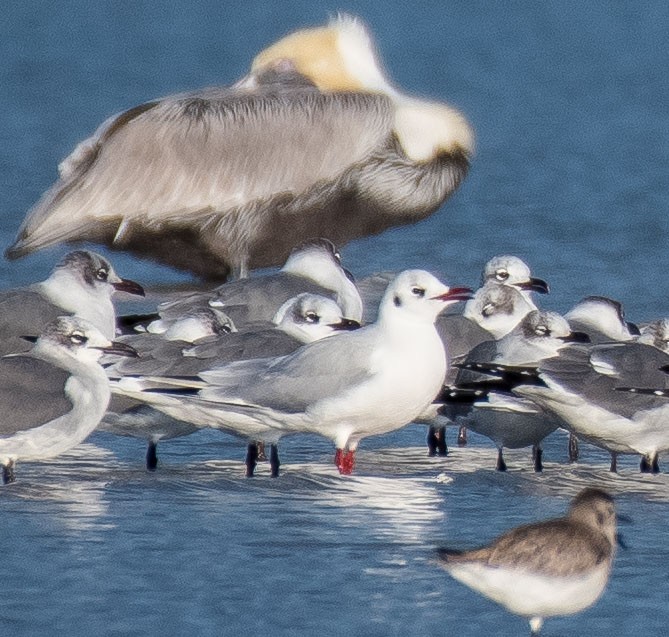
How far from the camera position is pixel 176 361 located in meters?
7.55

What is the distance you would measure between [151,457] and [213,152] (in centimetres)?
450

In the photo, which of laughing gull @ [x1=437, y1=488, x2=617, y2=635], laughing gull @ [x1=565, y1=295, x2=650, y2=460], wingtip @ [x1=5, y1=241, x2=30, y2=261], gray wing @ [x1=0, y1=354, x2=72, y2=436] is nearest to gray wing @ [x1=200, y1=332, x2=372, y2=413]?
gray wing @ [x1=0, y1=354, x2=72, y2=436]

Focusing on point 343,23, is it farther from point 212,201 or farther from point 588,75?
point 588,75

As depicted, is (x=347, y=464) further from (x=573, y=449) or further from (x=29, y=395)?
(x=29, y=395)

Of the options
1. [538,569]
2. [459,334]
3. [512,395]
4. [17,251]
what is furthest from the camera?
[17,251]

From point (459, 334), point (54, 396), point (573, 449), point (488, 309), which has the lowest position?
point (573, 449)

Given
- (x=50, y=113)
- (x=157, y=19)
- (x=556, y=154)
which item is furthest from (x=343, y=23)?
(x=157, y=19)

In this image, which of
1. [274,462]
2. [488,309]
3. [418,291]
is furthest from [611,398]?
[488,309]

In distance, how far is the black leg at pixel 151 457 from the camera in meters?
7.50

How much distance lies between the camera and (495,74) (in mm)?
21906

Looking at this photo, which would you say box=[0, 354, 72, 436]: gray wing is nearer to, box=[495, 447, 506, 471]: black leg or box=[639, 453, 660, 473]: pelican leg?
box=[495, 447, 506, 471]: black leg

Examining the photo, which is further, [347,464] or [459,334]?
[459,334]

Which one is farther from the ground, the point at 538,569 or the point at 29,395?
the point at 29,395

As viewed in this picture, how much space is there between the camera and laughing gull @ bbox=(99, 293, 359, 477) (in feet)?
24.6
